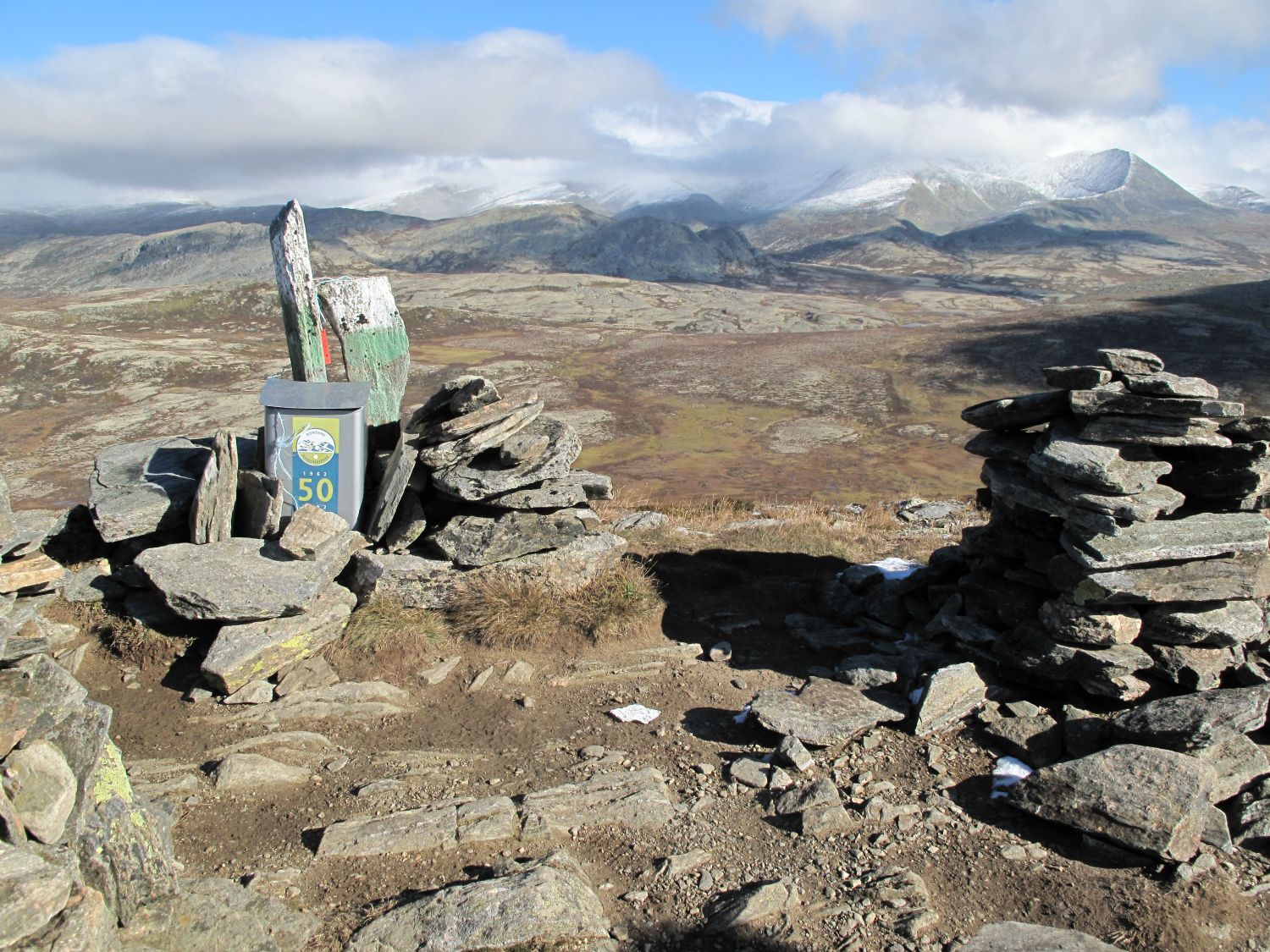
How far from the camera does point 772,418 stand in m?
46.7

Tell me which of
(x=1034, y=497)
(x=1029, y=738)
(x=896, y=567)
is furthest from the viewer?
(x=896, y=567)

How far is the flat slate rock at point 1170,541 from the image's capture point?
7.48 m

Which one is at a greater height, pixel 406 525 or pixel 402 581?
pixel 406 525

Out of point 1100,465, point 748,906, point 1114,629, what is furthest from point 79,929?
point 1100,465

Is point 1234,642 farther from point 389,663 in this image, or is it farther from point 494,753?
point 389,663

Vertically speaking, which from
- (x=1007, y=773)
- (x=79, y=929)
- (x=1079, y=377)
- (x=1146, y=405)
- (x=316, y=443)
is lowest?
(x=1007, y=773)

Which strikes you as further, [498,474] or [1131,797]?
[498,474]

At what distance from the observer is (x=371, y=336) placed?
1107 centimetres

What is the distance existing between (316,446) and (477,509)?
187 centimetres

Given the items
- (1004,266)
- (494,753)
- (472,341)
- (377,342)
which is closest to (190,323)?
(472,341)

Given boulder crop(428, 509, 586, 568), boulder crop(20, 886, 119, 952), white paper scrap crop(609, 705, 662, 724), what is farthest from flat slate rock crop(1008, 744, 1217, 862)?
boulder crop(20, 886, 119, 952)

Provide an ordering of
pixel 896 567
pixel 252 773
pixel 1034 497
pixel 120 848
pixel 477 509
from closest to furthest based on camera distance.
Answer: pixel 120 848 → pixel 252 773 → pixel 1034 497 → pixel 477 509 → pixel 896 567

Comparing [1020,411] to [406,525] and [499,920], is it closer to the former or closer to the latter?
[406,525]

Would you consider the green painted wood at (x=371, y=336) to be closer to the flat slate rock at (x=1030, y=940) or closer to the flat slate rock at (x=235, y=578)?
the flat slate rock at (x=235, y=578)
